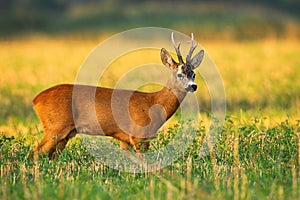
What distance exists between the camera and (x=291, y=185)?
22.9 ft

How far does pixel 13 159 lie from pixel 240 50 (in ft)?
70.7

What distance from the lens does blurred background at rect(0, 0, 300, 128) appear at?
14.7 m

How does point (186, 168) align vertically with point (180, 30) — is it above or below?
below

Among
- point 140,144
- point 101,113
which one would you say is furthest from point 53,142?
point 140,144

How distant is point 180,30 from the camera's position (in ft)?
127

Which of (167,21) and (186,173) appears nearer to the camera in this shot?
(186,173)

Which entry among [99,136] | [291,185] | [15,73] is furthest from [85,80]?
[291,185]

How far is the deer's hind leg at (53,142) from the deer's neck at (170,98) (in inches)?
48.9

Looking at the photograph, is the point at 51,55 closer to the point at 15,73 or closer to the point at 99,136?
the point at 15,73

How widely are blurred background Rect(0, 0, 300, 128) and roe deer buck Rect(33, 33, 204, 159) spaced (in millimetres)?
1654

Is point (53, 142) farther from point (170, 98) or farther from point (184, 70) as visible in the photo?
point (184, 70)

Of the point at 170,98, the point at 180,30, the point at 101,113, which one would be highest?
the point at 180,30

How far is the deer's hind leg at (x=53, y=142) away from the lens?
848 centimetres

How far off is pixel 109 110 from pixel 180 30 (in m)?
30.2
